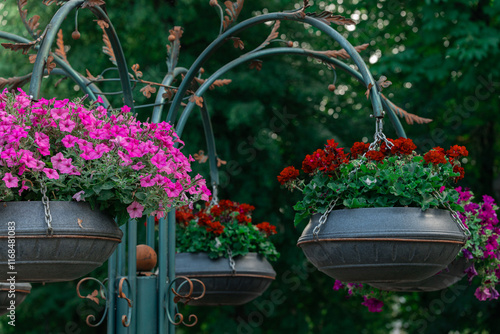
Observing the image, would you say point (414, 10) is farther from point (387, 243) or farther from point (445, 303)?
point (387, 243)

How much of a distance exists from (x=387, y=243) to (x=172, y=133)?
2.99 ft

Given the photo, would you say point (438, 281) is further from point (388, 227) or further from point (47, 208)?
point (47, 208)

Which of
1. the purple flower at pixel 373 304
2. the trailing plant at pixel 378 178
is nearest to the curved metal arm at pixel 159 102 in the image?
the trailing plant at pixel 378 178

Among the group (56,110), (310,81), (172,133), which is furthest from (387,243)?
(310,81)

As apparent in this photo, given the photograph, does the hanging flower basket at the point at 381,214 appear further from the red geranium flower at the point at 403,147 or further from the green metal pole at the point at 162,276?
the green metal pole at the point at 162,276

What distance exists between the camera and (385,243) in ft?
8.06

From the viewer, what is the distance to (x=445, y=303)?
815 centimetres

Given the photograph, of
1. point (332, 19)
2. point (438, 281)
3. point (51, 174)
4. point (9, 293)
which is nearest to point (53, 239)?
point (51, 174)

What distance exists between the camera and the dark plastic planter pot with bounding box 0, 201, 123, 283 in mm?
2098

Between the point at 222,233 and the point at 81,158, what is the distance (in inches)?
70.3

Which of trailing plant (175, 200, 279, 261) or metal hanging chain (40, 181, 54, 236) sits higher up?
trailing plant (175, 200, 279, 261)


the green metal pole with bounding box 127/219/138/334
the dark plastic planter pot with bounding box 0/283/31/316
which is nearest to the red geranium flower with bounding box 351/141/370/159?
the green metal pole with bounding box 127/219/138/334

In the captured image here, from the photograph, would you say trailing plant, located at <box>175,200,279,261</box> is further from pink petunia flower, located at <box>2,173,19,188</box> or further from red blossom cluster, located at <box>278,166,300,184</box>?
pink petunia flower, located at <box>2,173,19,188</box>

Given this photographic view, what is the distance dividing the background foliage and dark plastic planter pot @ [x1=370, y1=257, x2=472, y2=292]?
4.08m
